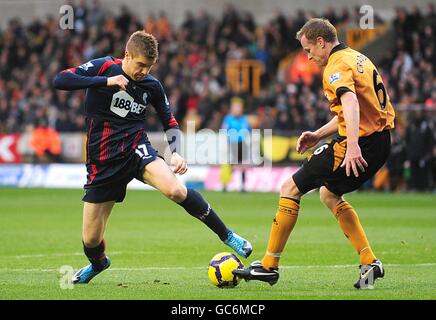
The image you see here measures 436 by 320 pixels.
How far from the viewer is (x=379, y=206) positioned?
19.8 m

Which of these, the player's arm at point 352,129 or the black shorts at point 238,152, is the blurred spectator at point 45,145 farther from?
the player's arm at point 352,129

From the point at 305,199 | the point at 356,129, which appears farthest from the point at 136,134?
the point at 305,199

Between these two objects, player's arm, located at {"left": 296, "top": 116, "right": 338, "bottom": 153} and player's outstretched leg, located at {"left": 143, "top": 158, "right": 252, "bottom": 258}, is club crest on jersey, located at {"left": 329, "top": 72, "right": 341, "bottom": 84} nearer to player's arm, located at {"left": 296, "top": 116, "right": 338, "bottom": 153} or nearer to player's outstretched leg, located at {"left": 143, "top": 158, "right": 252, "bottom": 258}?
player's arm, located at {"left": 296, "top": 116, "right": 338, "bottom": 153}

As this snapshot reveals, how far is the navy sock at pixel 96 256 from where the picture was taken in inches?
362

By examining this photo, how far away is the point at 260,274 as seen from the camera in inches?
341

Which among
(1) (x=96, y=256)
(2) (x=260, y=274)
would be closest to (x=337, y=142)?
(2) (x=260, y=274)

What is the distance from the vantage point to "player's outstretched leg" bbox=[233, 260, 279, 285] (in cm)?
866

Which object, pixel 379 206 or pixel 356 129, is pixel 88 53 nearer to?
pixel 379 206

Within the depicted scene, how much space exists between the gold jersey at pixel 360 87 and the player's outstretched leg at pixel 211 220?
1.29 meters

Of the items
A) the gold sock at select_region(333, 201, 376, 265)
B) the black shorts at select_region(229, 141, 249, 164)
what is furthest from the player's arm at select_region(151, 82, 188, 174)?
the black shorts at select_region(229, 141, 249, 164)

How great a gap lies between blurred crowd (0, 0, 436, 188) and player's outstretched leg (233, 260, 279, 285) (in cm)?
1577

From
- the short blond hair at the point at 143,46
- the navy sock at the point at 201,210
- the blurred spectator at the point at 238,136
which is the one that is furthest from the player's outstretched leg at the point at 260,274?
the blurred spectator at the point at 238,136

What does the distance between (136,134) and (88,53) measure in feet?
77.0

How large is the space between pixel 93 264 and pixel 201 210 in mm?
1128
